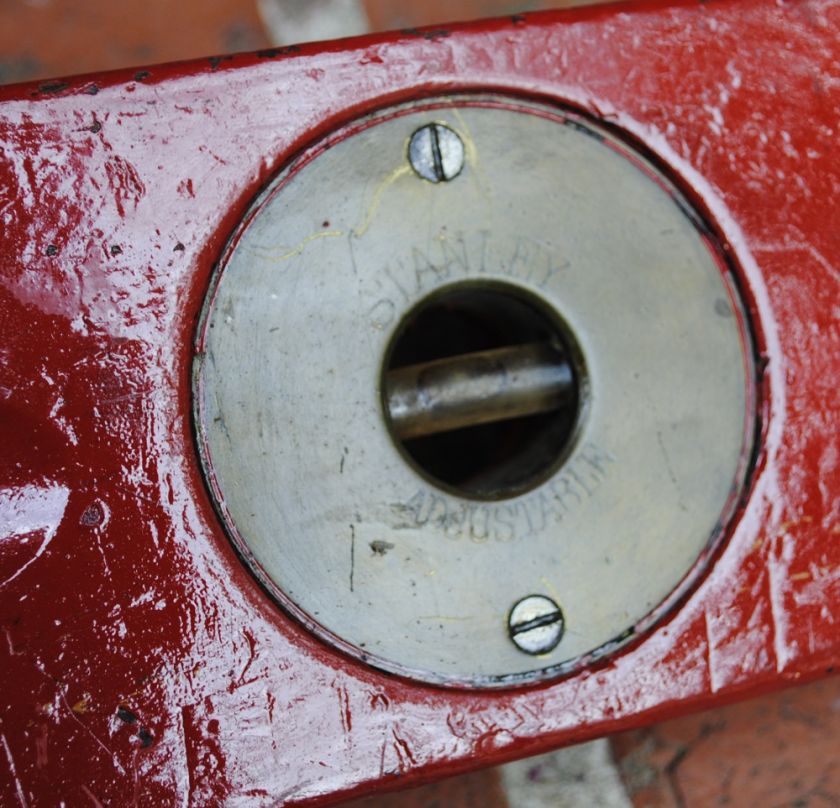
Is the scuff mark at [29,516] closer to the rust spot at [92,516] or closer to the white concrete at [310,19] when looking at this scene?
the rust spot at [92,516]

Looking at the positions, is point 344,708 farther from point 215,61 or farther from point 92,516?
point 215,61

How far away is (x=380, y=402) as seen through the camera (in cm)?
63

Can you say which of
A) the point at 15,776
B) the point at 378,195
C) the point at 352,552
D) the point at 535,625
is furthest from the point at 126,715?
the point at 378,195

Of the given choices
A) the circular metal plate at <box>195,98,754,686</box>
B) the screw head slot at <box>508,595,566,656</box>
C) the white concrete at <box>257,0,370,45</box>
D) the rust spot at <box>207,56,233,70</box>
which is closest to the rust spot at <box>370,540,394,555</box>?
the circular metal plate at <box>195,98,754,686</box>

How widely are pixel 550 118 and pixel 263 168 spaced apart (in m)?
0.22

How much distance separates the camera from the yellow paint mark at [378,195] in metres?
0.64

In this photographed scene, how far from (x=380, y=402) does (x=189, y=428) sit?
14 centimetres

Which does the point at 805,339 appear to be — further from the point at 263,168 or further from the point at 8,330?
the point at 8,330

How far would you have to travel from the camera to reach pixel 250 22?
3.53 ft

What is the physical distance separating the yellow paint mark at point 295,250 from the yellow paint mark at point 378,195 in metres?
0.01

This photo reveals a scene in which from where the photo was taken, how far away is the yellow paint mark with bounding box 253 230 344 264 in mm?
628

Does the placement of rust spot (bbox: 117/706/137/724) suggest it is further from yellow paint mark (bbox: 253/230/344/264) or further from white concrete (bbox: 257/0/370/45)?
white concrete (bbox: 257/0/370/45)

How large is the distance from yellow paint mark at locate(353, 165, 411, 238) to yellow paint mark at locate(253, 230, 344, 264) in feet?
0.05

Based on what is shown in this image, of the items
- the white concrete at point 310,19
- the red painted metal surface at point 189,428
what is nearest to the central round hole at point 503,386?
the red painted metal surface at point 189,428
